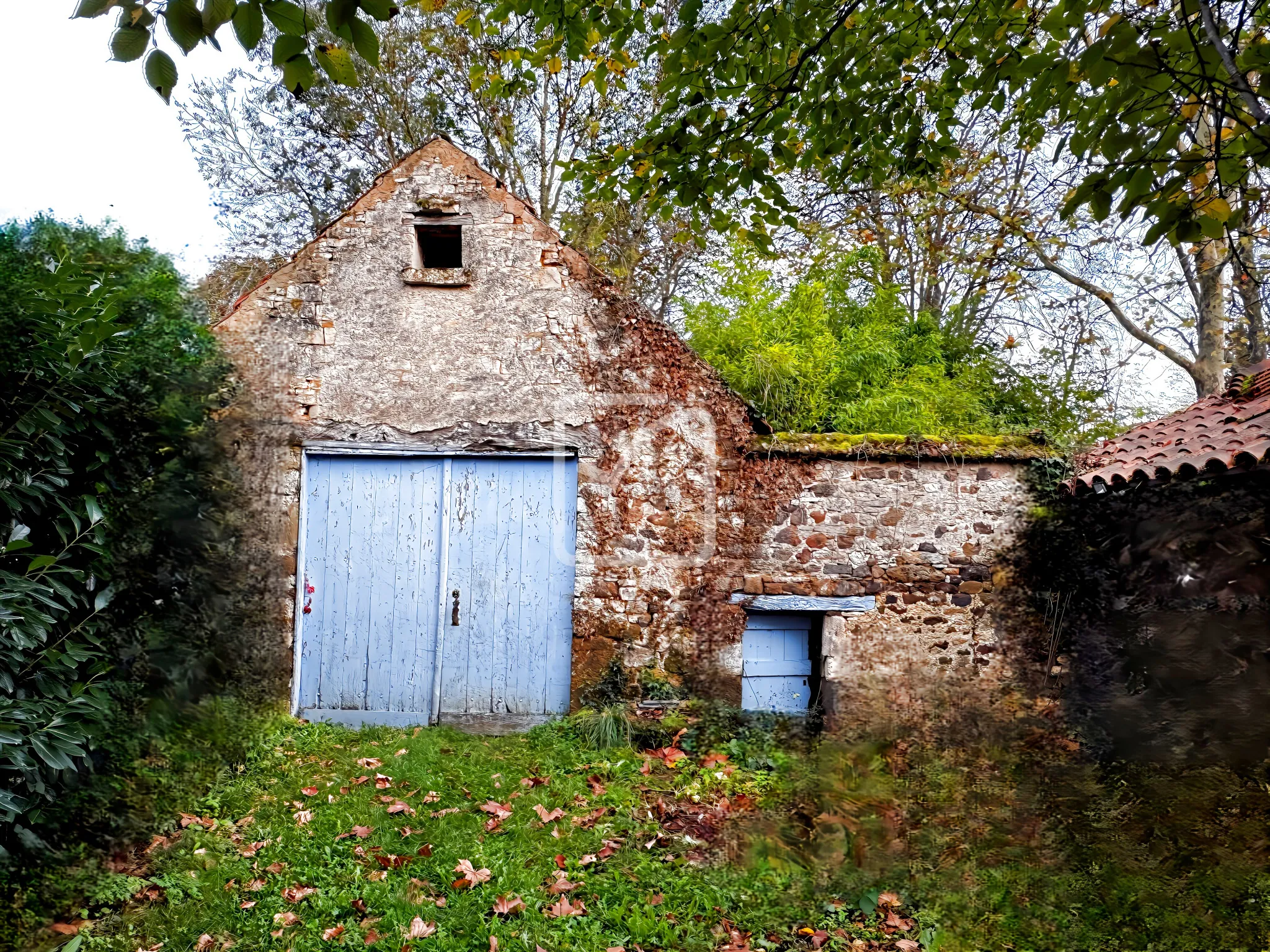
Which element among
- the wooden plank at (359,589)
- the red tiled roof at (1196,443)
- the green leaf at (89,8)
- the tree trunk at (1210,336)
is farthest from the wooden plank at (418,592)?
the tree trunk at (1210,336)

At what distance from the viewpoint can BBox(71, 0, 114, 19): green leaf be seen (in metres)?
1.67

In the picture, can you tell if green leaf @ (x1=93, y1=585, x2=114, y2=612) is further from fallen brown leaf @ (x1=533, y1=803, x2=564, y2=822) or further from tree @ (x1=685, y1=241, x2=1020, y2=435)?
tree @ (x1=685, y1=241, x2=1020, y2=435)

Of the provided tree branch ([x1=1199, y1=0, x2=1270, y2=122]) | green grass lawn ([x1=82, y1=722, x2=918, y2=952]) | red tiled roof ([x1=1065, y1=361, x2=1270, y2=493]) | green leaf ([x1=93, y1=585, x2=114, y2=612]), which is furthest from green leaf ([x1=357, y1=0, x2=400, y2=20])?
red tiled roof ([x1=1065, y1=361, x2=1270, y2=493])

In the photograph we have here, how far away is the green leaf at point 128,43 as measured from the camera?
70.7 inches

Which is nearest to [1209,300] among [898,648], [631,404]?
[898,648]

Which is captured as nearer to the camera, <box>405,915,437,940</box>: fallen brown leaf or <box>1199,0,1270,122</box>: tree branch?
<box>1199,0,1270,122</box>: tree branch

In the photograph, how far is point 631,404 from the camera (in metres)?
6.43

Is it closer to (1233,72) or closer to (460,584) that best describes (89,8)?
(1233,72)

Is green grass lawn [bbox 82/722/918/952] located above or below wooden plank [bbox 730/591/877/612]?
below

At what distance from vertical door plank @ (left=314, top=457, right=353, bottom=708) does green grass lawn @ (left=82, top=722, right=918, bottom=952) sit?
0.93 meters

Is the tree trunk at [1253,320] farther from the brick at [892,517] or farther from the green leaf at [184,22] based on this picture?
the green leaf at [184,22]

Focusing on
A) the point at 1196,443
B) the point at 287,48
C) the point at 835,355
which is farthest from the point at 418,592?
the point at 1196,443

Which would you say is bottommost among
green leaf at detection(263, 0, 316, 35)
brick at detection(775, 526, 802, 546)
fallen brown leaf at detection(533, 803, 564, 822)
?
fallen brown leaf at detection(533, 803, 564, 822)

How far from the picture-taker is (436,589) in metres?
6.36
